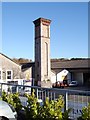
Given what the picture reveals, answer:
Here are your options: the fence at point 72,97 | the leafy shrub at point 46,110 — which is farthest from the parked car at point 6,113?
the fence at point 72,97

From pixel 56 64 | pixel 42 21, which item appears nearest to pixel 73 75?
pixel 56 64

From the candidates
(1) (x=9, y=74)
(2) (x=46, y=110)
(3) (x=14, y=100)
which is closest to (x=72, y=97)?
(2) (x=46, y=110)

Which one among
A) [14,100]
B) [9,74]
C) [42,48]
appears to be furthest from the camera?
[9,74]

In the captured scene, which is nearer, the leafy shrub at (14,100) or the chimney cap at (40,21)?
the leafy shrub at (14,100)

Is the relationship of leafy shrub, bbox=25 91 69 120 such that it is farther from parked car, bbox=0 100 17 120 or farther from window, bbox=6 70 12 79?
window, bbox=6 70 12 79

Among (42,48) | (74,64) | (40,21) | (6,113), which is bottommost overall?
(6,113)

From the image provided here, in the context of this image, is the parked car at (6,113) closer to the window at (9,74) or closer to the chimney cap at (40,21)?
the chimney cap at (40,21)

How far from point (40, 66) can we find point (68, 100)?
23331 millimetres

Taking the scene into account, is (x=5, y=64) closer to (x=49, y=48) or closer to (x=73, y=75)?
(x=49, y=48)

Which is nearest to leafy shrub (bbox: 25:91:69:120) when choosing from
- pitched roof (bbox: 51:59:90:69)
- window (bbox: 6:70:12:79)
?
window (bbox: 6:70:12:79)

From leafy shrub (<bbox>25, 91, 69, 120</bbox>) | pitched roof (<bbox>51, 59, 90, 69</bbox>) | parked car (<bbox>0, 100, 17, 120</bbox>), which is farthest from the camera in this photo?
pitched roof (<bbox>51, 59, 90, 69</bbox>)

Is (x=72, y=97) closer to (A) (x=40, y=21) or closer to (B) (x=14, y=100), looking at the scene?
(B) (x=14, y=100)

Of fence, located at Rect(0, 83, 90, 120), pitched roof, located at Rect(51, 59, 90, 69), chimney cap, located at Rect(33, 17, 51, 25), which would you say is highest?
chimney cap, located at Rect(33, 17, 51, 25)

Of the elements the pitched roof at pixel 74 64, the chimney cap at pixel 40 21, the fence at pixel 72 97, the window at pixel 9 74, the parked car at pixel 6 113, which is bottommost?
the parked car at pixel 6 113
